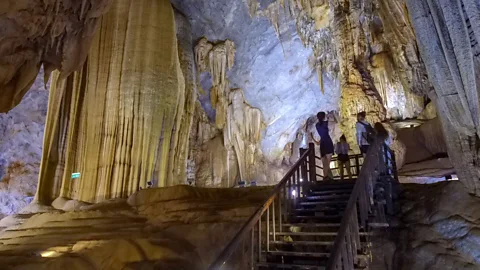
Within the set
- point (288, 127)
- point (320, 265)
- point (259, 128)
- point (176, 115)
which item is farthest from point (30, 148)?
point (320, 265)

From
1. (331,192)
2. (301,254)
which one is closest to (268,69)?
(331,192)

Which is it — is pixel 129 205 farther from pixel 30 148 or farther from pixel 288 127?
pixel 288 127

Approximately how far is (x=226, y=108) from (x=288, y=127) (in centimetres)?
511

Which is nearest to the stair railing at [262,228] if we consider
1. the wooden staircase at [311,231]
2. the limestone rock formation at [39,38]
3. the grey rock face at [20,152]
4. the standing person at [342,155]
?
the wooden staircase at [311,231]

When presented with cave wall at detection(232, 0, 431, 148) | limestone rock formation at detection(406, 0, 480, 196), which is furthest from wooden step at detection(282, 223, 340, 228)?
cave wall at detection(232, 0, 431, 148)

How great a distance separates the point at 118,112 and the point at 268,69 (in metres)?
8.86

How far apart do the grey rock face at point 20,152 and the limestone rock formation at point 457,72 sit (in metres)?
15.9

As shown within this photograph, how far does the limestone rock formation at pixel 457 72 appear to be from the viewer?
5.14 meters

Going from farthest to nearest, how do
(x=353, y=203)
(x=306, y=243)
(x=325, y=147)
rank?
(x=325, y=147), (x=306, y=243), (x=353, y=203)

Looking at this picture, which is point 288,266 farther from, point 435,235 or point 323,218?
point 435,235

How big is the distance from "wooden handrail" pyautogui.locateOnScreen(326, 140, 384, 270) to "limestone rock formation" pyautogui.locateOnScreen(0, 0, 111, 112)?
502cm

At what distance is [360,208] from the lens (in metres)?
5.09

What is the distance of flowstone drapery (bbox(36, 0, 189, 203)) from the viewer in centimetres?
1072

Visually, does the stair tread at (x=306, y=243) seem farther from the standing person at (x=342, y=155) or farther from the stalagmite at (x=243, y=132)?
the stalagmite at (x=243, y=132)
